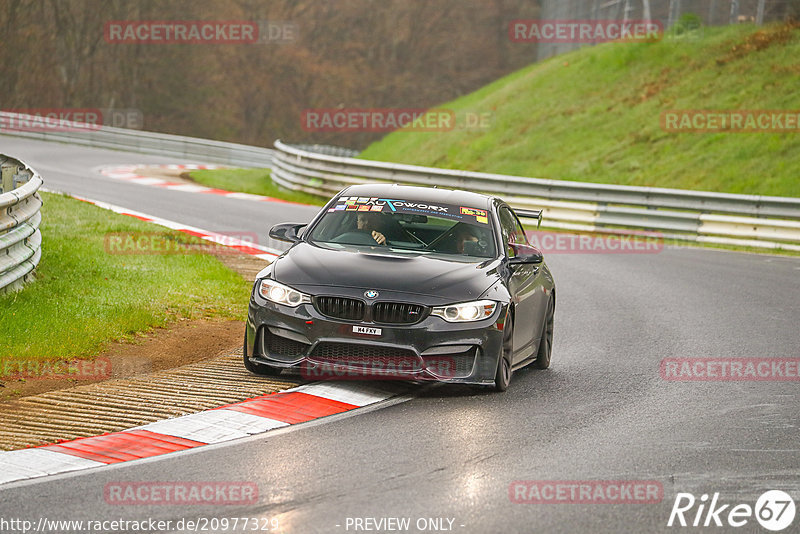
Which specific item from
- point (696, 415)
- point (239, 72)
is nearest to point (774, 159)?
point (696, 415)

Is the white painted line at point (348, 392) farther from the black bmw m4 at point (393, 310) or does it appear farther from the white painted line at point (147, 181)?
the white painted line at point (147, 181)

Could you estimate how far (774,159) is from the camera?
27.2 metres

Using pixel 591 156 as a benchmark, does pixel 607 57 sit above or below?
above

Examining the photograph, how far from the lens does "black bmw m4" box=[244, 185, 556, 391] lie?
8.23 m

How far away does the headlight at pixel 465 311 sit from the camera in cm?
831

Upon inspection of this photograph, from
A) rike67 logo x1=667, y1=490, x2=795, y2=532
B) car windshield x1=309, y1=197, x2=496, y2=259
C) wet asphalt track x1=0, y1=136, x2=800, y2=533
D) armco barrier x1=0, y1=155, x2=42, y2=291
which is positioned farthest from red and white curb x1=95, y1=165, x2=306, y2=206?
rike67 logo x1=667, y1=490, x2=795, y2=532

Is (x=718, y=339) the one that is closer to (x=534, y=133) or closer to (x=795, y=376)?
(x=795, y=376)

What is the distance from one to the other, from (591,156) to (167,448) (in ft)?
84.5

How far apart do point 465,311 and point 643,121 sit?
83.1ft

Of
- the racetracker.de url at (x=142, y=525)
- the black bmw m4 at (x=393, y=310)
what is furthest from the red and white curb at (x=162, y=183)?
the racetracker.de url at (x=142, y=525)

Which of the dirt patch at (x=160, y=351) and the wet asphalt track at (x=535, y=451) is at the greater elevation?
the wet asphalt track at (x=535, y=451)

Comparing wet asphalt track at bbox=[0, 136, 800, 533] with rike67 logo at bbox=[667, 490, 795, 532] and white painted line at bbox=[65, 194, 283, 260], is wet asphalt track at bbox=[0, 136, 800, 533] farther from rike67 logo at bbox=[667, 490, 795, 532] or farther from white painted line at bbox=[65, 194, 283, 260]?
white painted line at bbox=[65, 194, 283, 260]

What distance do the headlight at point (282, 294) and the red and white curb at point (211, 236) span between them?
7.00m

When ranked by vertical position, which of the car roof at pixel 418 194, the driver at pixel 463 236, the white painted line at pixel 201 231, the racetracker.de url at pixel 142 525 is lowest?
the white painted line at pixel 201 231
